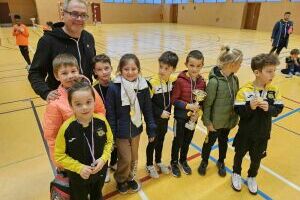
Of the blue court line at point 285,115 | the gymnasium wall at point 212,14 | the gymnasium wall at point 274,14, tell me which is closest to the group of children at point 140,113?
the blue court line at point 285,115

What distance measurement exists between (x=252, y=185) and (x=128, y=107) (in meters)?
1.78

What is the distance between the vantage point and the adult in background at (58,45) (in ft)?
6.87

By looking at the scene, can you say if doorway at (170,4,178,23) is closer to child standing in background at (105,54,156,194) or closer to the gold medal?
child standing in background at (105,54,156,194)

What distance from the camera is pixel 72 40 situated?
2.27 metres

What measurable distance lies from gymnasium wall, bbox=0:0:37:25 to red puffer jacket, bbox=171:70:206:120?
2717 centimetres

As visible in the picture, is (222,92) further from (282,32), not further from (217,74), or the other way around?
(282,32)

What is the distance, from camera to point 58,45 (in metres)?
2.20

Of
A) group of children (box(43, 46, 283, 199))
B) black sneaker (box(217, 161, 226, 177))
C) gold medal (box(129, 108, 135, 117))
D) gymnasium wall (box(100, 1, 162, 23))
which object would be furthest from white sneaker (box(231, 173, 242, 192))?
gymnasium wall (box(100, 1, 162, 23))

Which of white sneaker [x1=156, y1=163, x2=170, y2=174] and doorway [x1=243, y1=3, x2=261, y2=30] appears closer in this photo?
white sneaker [x1=156, y1=163, x2=170, y2=174]

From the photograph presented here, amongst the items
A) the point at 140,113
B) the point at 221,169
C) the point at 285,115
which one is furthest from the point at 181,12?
the point at 140,113

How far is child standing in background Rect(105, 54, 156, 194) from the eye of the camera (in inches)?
89.7

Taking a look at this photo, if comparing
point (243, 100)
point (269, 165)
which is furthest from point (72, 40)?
→ point (269, 165)

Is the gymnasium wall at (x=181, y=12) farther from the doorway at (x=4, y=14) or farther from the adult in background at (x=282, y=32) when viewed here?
the adult in background at (x=282, y=32)

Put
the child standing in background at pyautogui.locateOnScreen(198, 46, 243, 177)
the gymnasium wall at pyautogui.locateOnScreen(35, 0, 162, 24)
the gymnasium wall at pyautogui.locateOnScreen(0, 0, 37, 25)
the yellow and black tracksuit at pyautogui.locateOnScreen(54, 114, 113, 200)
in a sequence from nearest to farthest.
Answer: the yellow and black tracksuit at pyautogui.locateOnScreen(54, 114, 113, 200) → the child standing in background at pyautogui.locateOnScreen(198, 46, 243, 177) → the gymnasium wall at pyautogui.locateOnScreen(35, 0, 162, 24) → the gymnasium wall at pyautogui.locateOnScreen(0, 0, 37, 25)
